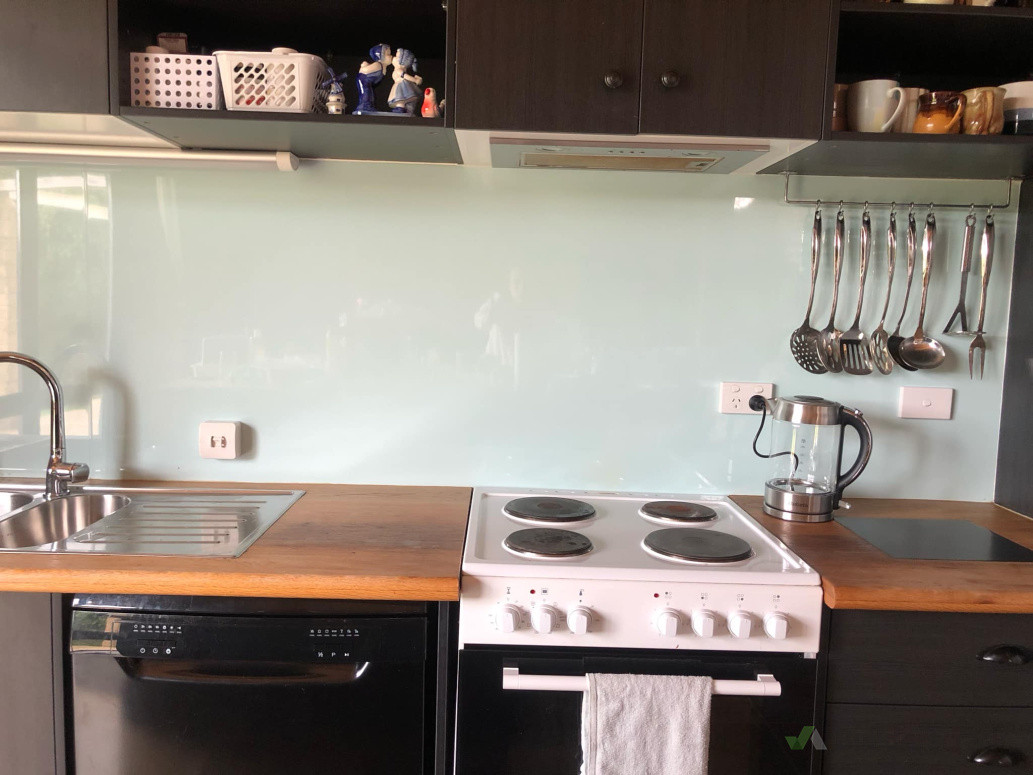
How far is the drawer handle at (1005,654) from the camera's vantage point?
A: 4.19 ft

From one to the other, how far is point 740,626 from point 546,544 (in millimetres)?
366

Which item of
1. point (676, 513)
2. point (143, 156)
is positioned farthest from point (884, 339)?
point (143, 156)

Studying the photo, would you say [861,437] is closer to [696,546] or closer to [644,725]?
[696,546]

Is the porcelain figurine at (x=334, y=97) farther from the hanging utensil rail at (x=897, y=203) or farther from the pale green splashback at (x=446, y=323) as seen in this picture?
the hanging utensil rail at (x=897, y=203)

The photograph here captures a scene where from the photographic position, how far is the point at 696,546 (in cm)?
141

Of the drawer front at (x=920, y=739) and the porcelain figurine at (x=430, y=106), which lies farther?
the porcelain figurine at (x=430, y=106)

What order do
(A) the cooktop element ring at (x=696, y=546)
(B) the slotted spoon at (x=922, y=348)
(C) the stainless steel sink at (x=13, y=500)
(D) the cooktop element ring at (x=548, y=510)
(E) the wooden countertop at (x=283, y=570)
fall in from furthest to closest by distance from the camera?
1. (B) the slotted spoon at (x=922, y=348)
2. (C) the stainless steel sink at (x=13, y=500)
3. (D) the cooktop element ring at (x=548, y=510)
4. (A) the cooktop element ring at (x=696, y=546)
5. (E) the wooden countertop at (x=283, y=570)

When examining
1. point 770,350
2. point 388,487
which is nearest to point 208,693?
point 388,487

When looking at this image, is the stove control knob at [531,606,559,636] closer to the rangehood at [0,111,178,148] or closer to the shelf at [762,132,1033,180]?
the shelf at [762,132,1033,180]

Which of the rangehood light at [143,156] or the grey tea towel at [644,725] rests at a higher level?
the rangehood light at [143,156]

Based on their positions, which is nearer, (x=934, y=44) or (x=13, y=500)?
(x=934, y=44)

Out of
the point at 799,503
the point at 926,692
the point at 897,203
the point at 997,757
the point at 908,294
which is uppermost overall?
the point at 897,203

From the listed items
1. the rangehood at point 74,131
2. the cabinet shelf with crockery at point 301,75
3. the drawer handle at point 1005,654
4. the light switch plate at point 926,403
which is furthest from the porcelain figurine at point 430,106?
the drawer handle at point 1005,654

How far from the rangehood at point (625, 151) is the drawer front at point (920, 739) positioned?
1.06m
